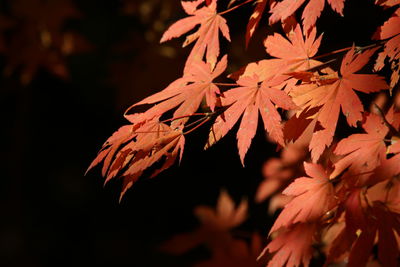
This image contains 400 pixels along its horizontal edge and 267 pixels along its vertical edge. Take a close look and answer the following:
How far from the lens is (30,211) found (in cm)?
321

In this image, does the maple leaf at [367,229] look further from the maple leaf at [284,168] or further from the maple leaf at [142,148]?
the maple leaf at [284,168]

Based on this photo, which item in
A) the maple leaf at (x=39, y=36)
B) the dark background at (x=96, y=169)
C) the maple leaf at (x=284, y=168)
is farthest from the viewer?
the dark background at (x=96, y=169)

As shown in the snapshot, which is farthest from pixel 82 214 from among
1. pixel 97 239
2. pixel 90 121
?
pixel 90 121

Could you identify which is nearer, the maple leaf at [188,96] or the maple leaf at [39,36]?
the maple leaf at [188,96]

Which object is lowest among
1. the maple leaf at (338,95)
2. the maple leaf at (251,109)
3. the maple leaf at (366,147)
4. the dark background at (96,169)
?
the dark background at (96,169)

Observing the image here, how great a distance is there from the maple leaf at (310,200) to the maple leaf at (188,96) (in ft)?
0.74

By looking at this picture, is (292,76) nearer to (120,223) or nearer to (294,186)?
(294,186)

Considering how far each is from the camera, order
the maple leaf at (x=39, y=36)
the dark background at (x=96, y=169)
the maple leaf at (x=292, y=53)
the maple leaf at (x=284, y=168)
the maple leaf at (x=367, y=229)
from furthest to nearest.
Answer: the dark background at (x=96, y=169) → the maple leaf at (x=39, y=36) → the maple leaf at (x=284, y=168) → the maple leaf at (x=292, y=53) → the maple leaf at (x=367, y=229)

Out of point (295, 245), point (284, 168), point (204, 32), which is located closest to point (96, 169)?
point (284, 168)

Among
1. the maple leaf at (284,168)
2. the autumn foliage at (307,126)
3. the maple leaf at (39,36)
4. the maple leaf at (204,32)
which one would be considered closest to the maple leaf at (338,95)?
the autumn foliage at (307,126)

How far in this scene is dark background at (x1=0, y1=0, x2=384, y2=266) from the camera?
2.46 m

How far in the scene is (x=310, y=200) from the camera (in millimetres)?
894

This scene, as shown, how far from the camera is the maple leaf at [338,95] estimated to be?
2.72ft

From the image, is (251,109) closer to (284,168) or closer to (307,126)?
(307,126)
